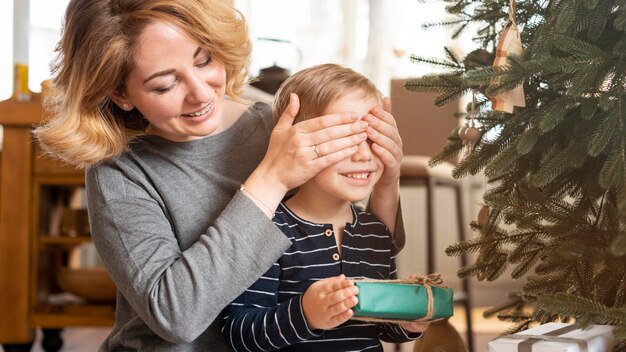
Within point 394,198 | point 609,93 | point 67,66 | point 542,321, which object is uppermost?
point 67,66

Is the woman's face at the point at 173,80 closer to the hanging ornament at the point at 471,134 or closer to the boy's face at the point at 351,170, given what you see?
the boy's face at the point at 351,170

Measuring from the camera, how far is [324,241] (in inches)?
57.1

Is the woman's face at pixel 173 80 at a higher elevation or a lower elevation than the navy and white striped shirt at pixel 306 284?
higher

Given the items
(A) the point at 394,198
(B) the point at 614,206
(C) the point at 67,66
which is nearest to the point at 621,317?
(B) the point at 614,206

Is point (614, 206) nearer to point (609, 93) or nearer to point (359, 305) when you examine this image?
point (609, 93)

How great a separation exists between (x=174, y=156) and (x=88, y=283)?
1.39 metres

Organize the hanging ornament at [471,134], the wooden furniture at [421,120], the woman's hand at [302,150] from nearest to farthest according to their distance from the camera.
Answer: the woman's hand at [302,150]
the hanging ornament at [471,134]
the wooden furniture at [421,120]

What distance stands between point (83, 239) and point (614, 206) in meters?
1.88

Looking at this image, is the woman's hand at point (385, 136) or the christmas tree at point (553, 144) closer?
the christmas tree at point (553, 144)

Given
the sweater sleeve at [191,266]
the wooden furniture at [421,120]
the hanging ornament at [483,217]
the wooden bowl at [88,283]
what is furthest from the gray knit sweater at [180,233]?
the wooden furniture at [421,120]

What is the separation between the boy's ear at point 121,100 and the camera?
4.93 feet

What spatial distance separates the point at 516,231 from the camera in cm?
171

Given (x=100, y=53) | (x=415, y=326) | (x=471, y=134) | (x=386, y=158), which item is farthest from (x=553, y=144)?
(x=100, y=53)

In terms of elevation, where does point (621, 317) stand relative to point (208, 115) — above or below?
below
